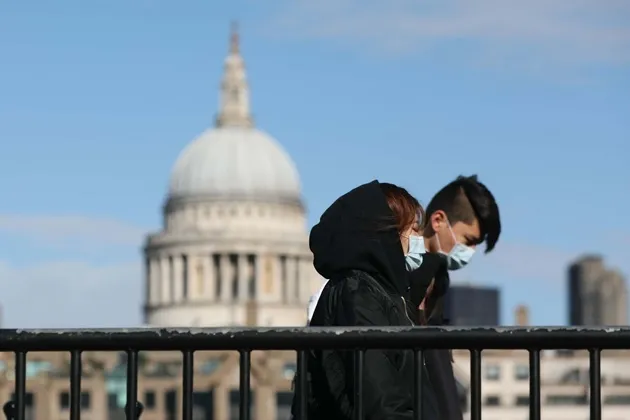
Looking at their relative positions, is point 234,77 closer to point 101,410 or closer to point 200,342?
point 101,410

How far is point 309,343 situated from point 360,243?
52 cm

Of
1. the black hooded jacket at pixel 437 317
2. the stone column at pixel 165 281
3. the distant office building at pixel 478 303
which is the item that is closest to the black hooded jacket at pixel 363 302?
the black hooded jacket at pixel 437 317

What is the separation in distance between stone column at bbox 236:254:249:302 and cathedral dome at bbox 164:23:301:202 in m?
3.82

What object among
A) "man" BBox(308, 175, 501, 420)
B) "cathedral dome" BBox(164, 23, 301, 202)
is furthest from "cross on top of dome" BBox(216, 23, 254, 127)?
"man" BBox(308, 175, 501, 420)

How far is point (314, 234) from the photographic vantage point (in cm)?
748

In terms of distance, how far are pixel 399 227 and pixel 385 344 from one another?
0.73 m

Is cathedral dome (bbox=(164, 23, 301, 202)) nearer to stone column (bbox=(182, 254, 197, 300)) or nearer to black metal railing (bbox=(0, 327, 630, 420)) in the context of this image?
stone column (bbox=(182, 254, 197, 300))

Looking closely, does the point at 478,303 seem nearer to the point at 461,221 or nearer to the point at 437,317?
the point at 461,221

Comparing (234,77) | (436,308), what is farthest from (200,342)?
(234,77)

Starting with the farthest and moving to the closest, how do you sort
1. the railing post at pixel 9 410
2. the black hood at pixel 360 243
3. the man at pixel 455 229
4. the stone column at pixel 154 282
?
the stone column at pixel 154 282
the man at pixel 455 229
the black hood at pixel 360 243
the railing post at pixel 9 410

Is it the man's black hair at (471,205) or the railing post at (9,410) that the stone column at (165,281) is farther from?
the railing post at (9,410)

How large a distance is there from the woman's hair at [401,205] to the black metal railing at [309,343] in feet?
2.33

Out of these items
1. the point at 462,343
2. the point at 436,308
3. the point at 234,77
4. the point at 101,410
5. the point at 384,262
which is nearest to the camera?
the point at 462,343

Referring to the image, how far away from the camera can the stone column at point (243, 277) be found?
143 meters
